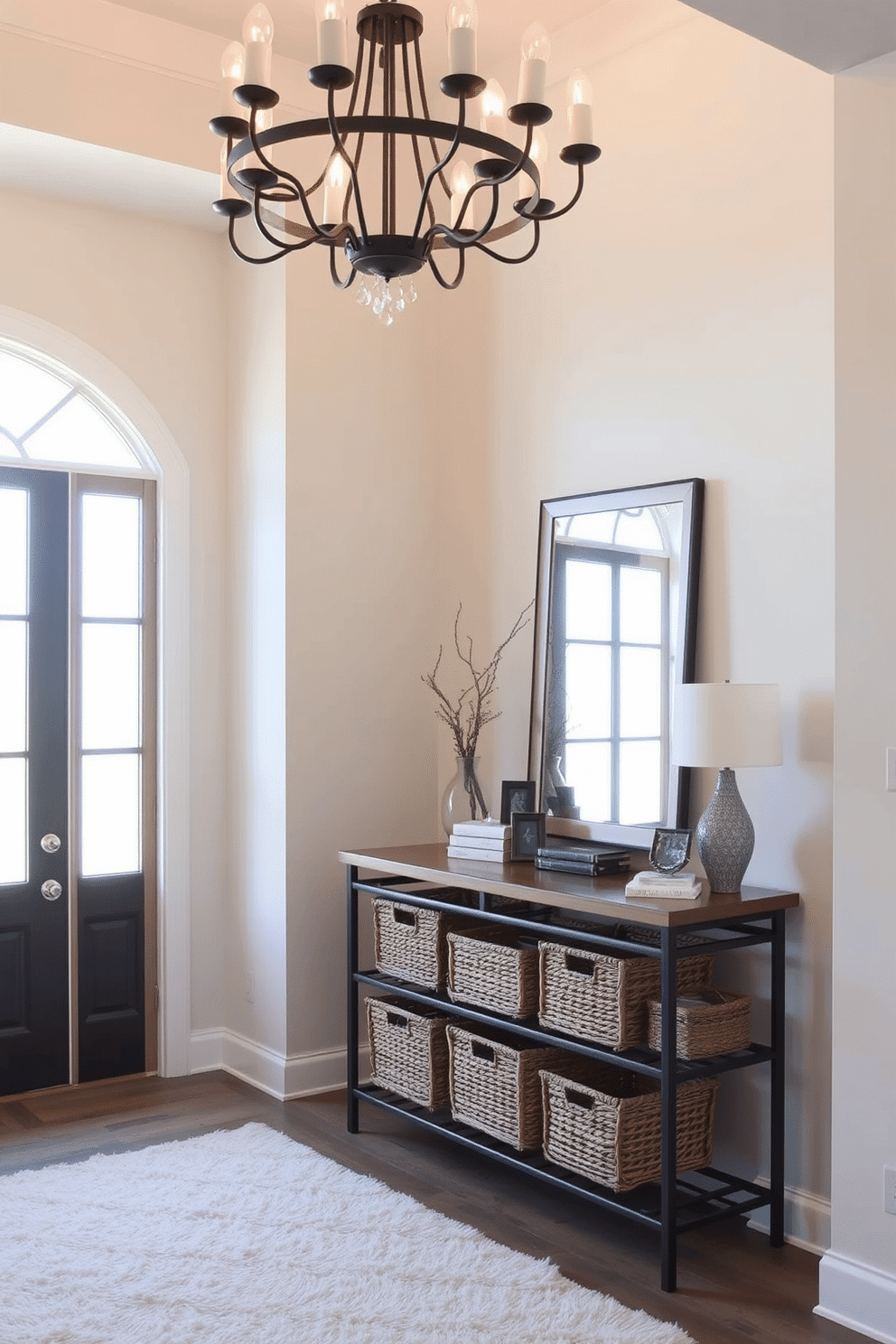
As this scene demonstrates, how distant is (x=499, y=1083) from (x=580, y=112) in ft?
8.38

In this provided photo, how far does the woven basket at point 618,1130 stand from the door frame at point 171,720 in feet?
6.07

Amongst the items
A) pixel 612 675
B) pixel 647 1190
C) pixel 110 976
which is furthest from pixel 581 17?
pixel 110 976

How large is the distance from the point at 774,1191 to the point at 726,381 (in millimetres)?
2216

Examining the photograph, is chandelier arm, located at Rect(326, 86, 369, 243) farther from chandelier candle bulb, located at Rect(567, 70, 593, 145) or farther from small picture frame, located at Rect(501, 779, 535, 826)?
small picture frame, located at Rect(501, 779, 535, 826)

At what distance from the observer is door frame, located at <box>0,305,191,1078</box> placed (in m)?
4.70

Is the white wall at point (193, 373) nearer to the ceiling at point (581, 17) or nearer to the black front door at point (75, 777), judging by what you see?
the black front door at point (75, 777)

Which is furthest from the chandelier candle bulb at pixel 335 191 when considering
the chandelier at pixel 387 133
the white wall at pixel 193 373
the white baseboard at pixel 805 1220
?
the white baseboard at pixel 805 1220

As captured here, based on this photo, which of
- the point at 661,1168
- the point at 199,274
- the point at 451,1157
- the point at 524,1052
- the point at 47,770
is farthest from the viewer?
the point at 199,274

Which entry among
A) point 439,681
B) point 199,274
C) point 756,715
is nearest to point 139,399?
point 199,274

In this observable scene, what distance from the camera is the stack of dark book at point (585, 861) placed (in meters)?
3.53

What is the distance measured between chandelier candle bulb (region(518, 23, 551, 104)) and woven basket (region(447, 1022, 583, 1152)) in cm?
246

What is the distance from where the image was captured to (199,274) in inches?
189

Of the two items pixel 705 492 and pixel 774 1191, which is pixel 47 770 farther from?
pixel 774 1191

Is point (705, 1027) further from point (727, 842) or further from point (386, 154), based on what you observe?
point (386, 154)
